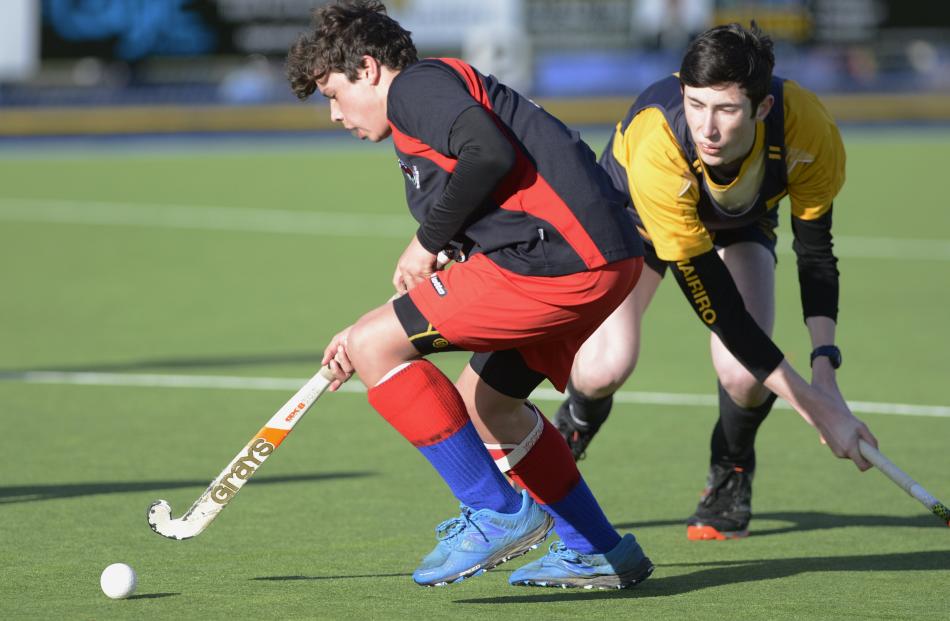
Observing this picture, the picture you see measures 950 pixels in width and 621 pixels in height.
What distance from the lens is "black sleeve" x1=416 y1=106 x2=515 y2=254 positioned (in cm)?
362

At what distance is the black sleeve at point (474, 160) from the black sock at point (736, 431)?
→ 1.58 metres

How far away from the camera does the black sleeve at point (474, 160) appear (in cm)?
362

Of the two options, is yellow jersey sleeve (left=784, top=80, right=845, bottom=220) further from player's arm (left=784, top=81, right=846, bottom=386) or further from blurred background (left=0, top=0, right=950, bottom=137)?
blurred background (left=0, top=0, right=950, bottom=137)

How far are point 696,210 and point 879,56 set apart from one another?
22277 mm

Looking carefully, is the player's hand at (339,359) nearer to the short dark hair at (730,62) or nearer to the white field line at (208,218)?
the short dark hair at (730,62)

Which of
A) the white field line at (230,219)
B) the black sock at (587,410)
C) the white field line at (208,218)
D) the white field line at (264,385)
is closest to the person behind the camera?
the black sock at (587,410)

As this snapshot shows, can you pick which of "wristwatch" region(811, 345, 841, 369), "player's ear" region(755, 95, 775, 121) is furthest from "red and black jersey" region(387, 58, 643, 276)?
"wristwatch" region(811, 345, 841, 369)

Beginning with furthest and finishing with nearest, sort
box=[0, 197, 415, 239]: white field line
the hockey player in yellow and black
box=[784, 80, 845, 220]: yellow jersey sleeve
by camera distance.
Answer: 1. box=[0, 197, 415, 239]: white field line
2. box=[784, 80, 845, 220]: yellow jersey sleeve
3. the hockey player in yellow and black

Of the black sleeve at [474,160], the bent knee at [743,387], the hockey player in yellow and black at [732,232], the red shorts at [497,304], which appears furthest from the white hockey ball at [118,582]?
the bent knee at [743,387]

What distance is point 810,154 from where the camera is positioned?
176 inches

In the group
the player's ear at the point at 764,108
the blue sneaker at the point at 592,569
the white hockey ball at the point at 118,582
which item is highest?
the player's ear at the point at 764,108

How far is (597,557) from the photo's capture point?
417cm

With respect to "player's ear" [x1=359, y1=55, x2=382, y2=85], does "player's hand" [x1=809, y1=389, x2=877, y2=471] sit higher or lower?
lower

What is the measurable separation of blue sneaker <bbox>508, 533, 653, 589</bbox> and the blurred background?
61.7ft
